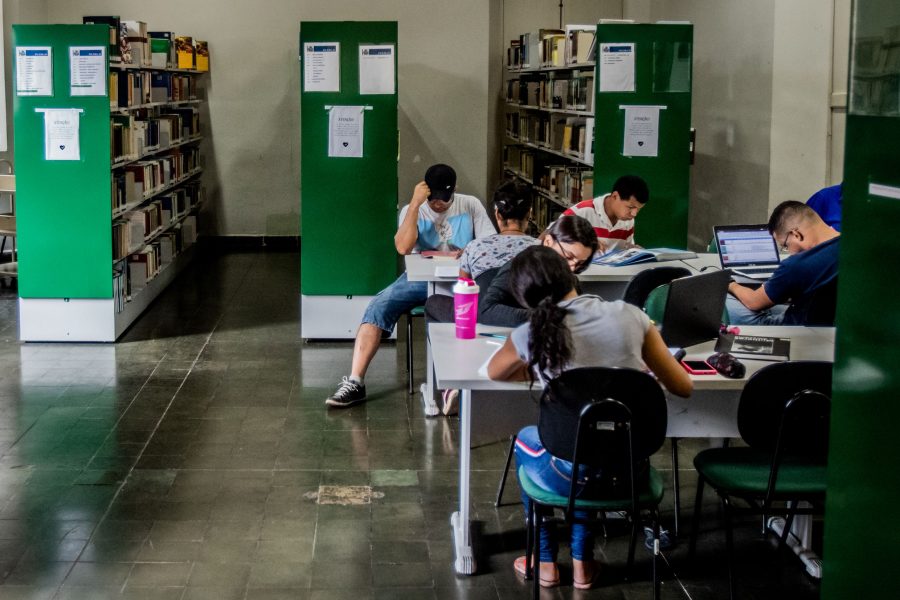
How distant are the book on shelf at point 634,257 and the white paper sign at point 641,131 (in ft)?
4.86

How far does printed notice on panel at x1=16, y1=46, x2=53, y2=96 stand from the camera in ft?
22.7

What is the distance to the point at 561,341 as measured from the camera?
3166mm

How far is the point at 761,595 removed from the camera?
3.65 metres

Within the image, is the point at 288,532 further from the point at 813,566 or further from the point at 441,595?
the point at 813,566

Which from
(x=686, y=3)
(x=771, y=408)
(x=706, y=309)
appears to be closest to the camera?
(x=771, y=408)

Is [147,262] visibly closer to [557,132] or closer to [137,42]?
[137,42]

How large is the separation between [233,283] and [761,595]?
7023mm

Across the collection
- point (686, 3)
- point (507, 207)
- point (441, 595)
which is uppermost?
point (686, 3)

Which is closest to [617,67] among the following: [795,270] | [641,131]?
[641,131]

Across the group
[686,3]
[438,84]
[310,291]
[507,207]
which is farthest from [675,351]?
[438,84]

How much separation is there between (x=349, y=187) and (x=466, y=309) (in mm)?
3367

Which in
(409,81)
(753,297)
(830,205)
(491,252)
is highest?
(409,81)

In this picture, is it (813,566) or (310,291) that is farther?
(310,291)

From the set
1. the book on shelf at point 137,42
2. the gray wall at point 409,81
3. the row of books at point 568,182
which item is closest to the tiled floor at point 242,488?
the row of books at point 568,182
